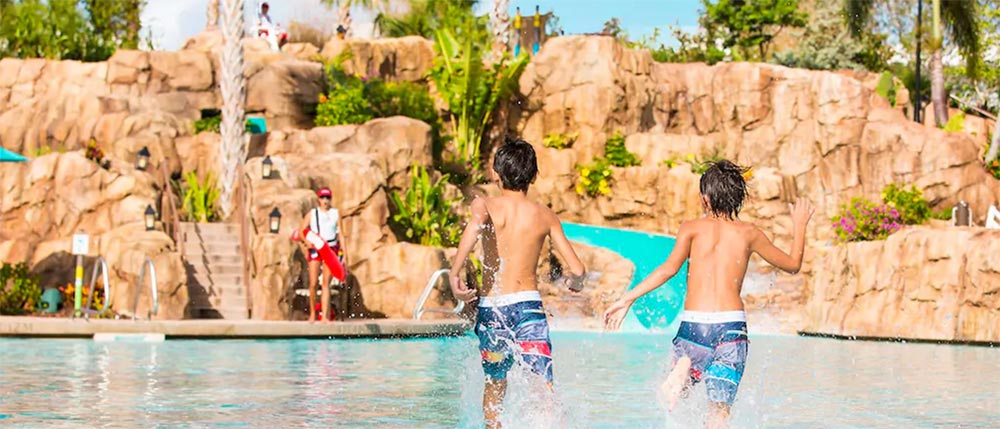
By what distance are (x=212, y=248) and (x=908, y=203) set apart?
12.9 m

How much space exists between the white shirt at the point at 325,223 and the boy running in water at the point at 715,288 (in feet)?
41.2

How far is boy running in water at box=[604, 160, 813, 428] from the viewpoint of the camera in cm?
627

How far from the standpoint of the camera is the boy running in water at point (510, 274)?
6781mm

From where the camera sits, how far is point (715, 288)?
641 centimetres

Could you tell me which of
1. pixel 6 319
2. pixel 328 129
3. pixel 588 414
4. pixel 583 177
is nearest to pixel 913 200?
pixel 583 177

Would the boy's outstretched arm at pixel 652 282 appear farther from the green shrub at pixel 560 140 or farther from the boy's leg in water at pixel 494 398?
the green shrub at pixel 560 140

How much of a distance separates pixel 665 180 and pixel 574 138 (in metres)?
2.72

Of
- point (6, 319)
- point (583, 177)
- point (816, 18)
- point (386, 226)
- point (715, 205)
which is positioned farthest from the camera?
point (816, 18)

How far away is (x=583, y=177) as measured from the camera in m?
29.1

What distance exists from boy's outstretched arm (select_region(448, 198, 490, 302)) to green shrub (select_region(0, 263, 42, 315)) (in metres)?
15.2

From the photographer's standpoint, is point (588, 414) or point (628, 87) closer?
point (588, 414)

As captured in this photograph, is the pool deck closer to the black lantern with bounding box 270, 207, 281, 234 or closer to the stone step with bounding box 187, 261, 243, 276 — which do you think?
the black lantern with bounding box 270, 207, 281, 234

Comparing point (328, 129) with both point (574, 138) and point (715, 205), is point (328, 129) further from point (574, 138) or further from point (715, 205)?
point (715, 205)

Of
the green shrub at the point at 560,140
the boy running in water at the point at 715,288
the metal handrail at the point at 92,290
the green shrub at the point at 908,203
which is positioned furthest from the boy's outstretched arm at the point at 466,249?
the green shrub at the point at 560,140
